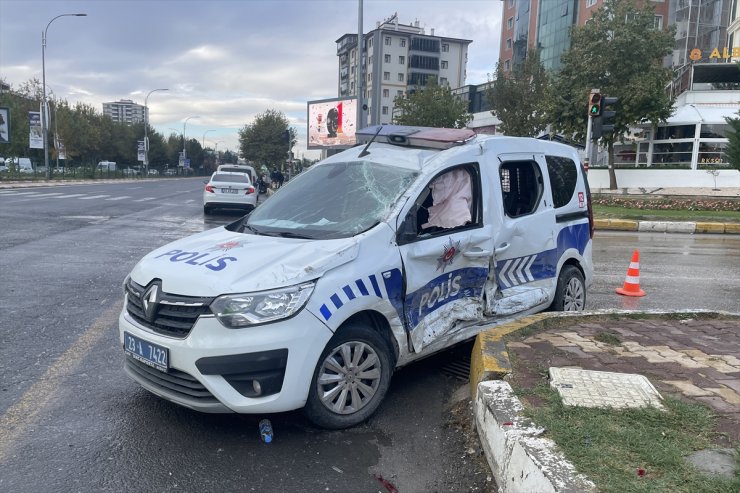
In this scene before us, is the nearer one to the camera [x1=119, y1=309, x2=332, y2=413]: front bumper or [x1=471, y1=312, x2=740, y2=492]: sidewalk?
[x1=471, y1=312, x2=740, y2=492]: sidewalk

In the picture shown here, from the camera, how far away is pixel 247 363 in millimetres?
3246

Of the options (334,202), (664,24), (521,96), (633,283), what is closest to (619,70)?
(521,96)

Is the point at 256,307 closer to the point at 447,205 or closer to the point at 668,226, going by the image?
the point at 447,205

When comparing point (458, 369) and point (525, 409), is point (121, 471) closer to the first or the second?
point (525, 409)

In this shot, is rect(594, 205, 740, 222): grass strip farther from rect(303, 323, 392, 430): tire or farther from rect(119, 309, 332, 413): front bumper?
rect(119, 309, 332, 413): front bumper

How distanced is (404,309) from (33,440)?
2366mm

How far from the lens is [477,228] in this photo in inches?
181

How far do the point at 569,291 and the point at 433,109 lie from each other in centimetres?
2972

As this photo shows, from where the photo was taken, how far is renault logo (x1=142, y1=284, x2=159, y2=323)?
3479 millimetres

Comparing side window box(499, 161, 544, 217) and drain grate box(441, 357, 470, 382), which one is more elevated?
side window box(499, 161, 544, 217)

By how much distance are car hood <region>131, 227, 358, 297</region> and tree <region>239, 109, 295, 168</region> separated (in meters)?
63.2

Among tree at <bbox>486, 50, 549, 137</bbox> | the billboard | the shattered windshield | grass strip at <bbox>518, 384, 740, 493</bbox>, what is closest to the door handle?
the shattered windshield

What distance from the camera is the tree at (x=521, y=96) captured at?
116 ft

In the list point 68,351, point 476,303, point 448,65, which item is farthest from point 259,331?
point 448,65
